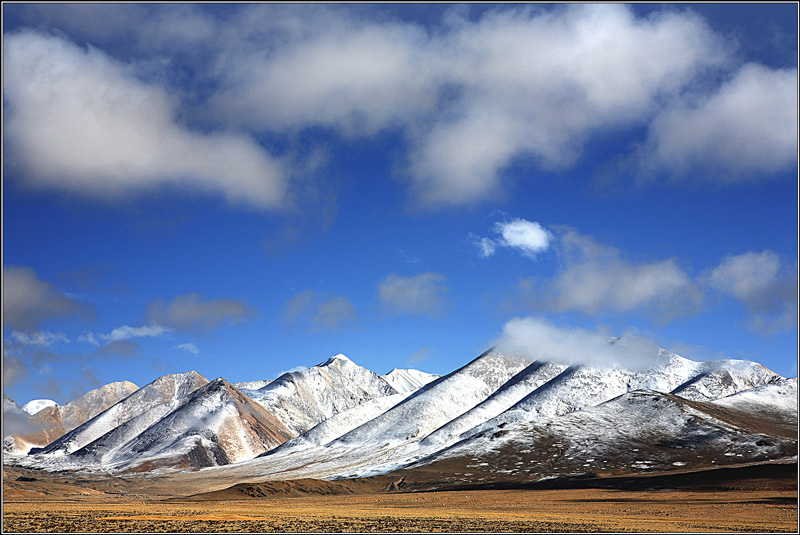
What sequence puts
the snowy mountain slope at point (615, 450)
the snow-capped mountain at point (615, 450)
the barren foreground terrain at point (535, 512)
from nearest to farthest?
1. the barren foreground terrain at point (535, 512)
2. the snow-capped mountain at point (615, 450)
3. the snowy mountain slope at point (615, 450)

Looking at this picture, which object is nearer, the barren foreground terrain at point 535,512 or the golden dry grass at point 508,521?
the golden dry grass at point 508,521

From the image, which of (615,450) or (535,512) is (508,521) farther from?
(615,450)

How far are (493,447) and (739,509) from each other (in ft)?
412

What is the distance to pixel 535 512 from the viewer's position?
70.3 metres

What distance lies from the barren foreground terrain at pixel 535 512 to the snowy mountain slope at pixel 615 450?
3537 centimetres

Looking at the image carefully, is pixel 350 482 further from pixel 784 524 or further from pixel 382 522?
pixel 784 524

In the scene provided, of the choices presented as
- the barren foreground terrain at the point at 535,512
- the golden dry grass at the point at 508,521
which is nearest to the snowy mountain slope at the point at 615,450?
the barren foreground terrain at the point at 535,512

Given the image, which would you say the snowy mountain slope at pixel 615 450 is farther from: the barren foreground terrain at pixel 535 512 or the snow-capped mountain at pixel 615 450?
the barren foreground terrain at pixel 535 512

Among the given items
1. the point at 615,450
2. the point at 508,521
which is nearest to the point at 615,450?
the point at 615,450

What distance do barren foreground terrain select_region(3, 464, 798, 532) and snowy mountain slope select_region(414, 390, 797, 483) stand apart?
35.4 metres

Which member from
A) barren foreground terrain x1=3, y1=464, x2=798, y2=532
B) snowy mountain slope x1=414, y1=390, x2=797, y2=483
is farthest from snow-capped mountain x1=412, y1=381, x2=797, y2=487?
barren foreground terrain x1=3, y1=464, x2=798, y2=532

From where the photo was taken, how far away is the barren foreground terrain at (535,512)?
49.3 metres

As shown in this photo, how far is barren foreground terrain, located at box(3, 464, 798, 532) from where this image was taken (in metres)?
49.3

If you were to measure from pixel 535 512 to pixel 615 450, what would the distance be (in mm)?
117849
